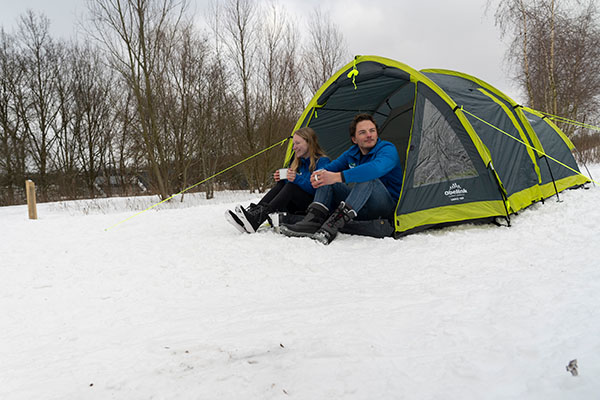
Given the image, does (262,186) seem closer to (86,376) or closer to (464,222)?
(464,222)

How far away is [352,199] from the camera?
3.01m

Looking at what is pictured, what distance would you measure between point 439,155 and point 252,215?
1.93 meters

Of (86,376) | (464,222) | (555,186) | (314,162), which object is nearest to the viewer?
(86,376)

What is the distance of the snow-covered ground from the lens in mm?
1065

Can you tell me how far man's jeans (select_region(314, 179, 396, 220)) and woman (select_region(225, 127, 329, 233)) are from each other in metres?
0.34

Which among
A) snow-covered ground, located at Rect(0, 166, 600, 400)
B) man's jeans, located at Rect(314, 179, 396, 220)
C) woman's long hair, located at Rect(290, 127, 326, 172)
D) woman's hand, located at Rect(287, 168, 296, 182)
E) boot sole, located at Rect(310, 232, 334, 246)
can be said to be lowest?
snow-covered ground, located at Rect(0, 166, 600, 400)

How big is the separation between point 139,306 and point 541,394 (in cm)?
179

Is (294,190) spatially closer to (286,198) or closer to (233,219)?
(286,198)

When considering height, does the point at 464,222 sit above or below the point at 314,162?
below

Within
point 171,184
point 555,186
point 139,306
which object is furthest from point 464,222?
point 171,184

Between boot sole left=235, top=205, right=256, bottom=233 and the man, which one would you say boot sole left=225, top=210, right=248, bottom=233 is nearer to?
boot sole left=235, top=205, right=256, bottom=233

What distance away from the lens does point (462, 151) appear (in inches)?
124

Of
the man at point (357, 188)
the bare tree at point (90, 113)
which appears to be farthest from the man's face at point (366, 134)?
the bare tree at point (90, 113)

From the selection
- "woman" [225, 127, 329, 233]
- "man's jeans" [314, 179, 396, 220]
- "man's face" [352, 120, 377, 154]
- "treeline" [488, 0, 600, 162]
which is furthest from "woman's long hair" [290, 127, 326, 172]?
"treeline" [488, 0, 600, 162]
